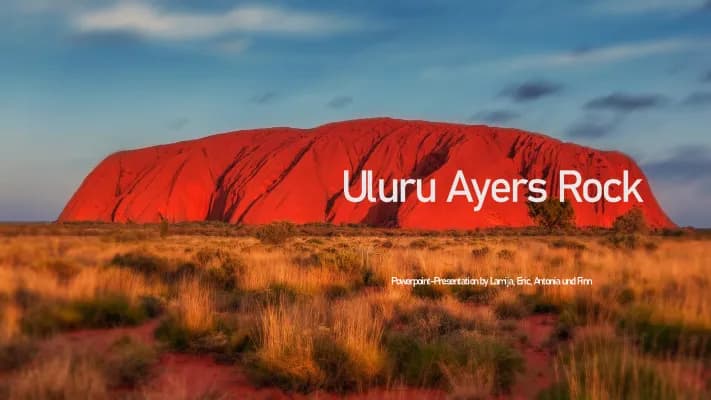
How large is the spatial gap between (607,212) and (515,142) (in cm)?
1288

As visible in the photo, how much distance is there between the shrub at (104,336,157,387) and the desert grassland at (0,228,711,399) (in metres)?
0.01

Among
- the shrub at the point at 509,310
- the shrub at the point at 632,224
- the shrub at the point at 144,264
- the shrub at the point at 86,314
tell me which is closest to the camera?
the shrub at the point at 86,314

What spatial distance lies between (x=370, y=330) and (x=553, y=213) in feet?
136

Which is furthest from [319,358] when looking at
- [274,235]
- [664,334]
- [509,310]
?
[274,235]

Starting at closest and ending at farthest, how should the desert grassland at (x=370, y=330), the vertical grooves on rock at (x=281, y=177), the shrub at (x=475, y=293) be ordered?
the desert grassland at (x=370, y=330)
the shrub at (x=475, y=293)
the vertical grooves on rock at (x=281, y=177)

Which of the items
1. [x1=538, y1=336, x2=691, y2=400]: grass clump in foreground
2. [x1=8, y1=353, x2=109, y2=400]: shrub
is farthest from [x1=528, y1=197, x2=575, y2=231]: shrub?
[x1=8, y1=353, x2=109, y2=400]: shrub

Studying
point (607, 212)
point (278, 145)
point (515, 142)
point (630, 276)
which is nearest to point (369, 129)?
point (278, 145)

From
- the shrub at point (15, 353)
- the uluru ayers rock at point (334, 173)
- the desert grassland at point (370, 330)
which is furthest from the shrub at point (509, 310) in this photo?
the uluru ayers rock at point (334, 173)

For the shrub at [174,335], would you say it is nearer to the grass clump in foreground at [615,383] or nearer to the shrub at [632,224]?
the grass clump in foreground at [615,383]

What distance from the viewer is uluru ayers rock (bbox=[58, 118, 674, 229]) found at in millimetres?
59156

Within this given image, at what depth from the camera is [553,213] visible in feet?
147

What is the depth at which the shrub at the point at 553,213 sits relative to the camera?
147 ft

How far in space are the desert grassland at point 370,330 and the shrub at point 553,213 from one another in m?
33.2

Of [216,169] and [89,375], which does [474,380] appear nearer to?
[89,375]
